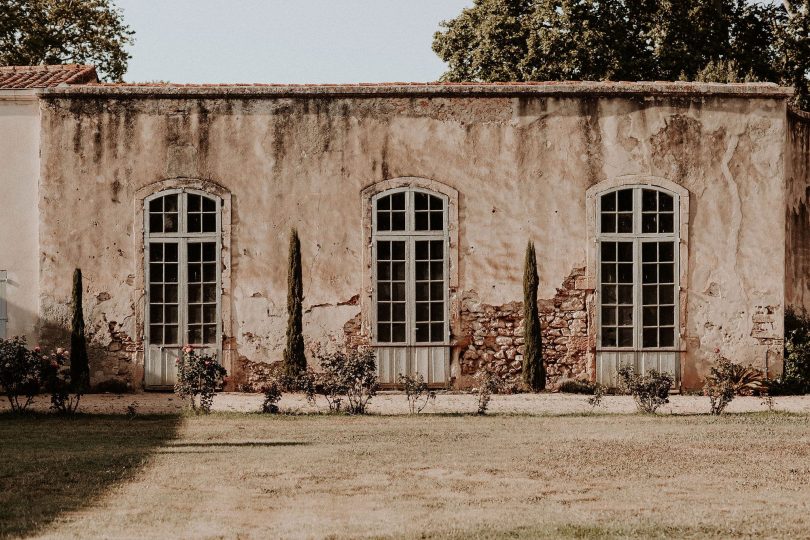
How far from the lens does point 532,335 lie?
15.8m

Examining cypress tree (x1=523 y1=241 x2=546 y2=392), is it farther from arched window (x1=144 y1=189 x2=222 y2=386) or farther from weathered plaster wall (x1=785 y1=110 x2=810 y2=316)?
arched window (x1=144 y1=189 x2=222 y2=386)

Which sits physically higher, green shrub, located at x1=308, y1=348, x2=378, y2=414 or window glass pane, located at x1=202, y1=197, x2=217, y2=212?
window glass pane, located at x1=202, y1=197, x2=217, y2=212

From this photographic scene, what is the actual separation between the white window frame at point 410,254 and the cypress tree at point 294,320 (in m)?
Answer: 0.97

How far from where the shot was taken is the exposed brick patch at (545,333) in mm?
15906

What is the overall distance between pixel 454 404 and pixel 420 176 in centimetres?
337

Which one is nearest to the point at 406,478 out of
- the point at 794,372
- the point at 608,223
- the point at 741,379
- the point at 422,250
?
the point at 422,250

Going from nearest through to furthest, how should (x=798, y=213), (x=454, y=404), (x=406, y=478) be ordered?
(x=406, y=478) < (x=454, y=404) < (x=798, y=213)

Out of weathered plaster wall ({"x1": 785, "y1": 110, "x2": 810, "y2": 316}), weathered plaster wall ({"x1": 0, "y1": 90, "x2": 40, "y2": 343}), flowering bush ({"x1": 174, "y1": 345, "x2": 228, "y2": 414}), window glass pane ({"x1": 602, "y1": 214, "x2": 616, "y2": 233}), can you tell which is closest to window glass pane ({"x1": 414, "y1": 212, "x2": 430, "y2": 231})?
window glass pane ({"x1": 602, "y1": 214, "x2": 616, "y2": 233})

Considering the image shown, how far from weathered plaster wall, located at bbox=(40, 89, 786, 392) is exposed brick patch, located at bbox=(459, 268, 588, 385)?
0.03 metres

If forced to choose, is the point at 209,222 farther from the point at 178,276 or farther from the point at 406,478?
the point at 406,478

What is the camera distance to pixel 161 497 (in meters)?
7.84

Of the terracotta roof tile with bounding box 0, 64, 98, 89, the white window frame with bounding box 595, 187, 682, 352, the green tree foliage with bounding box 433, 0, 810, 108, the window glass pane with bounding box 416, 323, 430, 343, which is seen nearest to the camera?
the white window frame with bounding box 595, 187, 682, 352

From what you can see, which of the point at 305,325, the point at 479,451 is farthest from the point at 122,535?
the point at 305,325

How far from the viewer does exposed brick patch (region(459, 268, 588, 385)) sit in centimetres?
1591
